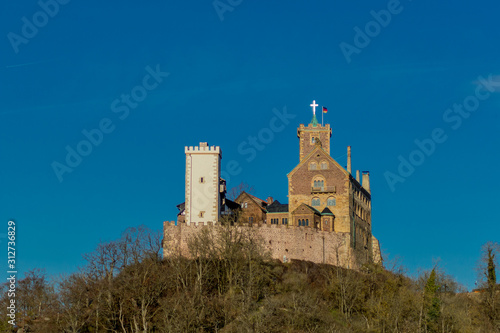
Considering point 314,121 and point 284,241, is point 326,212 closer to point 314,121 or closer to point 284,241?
point 284,241

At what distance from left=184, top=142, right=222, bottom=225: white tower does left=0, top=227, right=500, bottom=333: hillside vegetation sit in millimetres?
3359

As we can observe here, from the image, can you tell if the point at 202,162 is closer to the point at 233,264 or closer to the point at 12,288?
the point at 233,264

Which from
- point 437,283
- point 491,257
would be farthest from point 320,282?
point 491,257

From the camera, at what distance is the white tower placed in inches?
3693

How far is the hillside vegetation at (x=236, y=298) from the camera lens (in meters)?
76.4

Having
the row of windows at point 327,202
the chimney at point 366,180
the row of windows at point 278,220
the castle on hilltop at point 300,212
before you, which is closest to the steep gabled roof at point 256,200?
the castle on hilltop at point 300,212

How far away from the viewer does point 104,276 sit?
3324 inches

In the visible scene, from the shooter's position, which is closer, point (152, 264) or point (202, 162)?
point (152, 264)

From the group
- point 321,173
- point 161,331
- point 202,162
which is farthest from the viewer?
point 321,173

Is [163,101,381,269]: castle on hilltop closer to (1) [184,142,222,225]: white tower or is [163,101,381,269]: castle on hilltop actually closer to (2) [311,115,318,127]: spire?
(1) [184,142,222,225]: white tower

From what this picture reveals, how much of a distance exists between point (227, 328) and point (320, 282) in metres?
16.5

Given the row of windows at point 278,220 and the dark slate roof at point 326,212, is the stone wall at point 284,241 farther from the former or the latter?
the row of windows at point 278,220

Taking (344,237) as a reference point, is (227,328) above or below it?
below

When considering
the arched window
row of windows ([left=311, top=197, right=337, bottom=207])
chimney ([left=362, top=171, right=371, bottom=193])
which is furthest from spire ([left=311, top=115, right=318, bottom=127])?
row of windows ([left=311, top=197, right=337, bottom=207])
